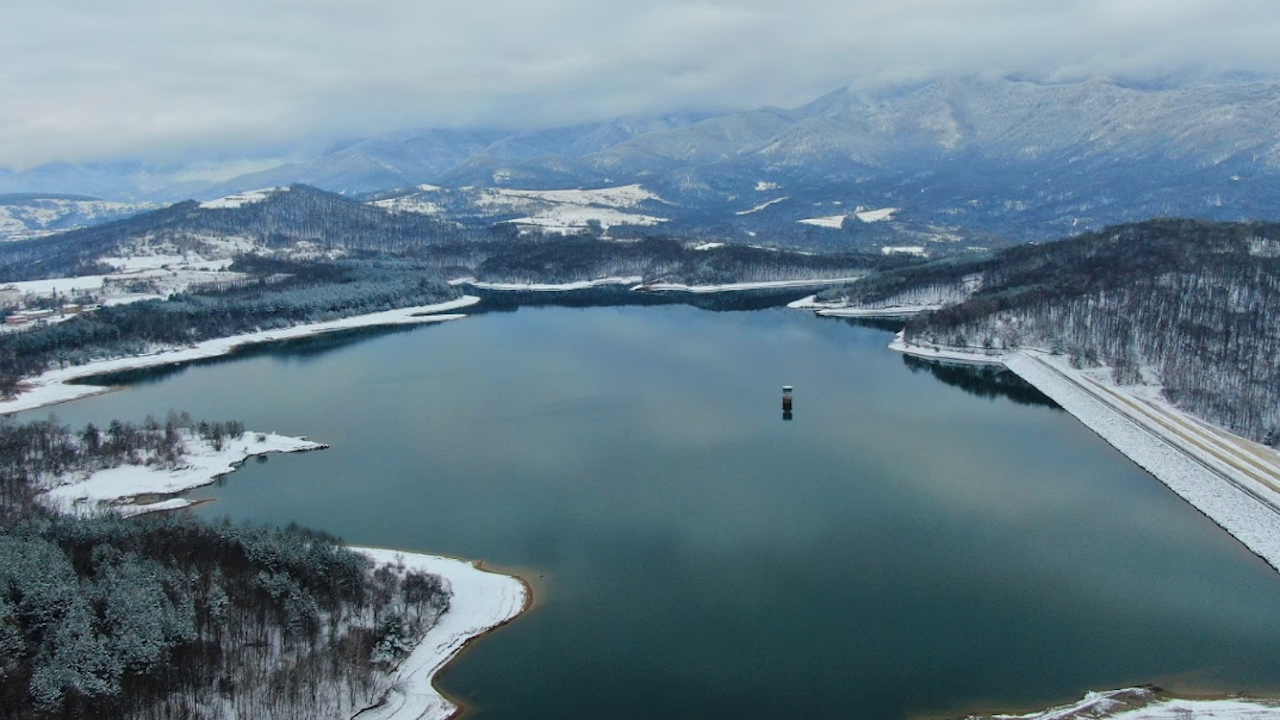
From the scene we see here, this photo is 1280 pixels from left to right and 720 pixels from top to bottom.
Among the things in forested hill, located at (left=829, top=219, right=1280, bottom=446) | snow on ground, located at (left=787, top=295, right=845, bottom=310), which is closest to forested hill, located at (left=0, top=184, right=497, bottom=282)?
snow on ground, located at (left=787, top=295, right=845, bottom=310)

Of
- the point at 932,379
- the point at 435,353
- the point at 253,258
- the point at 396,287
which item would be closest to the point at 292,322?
the point at 396,287

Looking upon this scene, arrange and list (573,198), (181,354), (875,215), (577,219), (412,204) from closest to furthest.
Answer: (181,354), (577,219), (875,215), (412,204), (573,198)

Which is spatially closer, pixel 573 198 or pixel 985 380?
pixel 985 380

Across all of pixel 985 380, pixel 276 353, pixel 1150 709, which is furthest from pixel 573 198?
pixel 1150 709

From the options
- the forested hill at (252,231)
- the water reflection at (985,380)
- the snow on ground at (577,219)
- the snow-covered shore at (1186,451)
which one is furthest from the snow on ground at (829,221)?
the snow-covered shore at (1186,451)

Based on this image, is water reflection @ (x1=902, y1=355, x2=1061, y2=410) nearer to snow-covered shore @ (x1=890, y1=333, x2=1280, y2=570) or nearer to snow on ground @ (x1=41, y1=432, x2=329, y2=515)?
snow-covered shore @ (x1=890, y1=333, x2=1280, y2=570)

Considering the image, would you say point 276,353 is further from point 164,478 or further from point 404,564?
point 404,564

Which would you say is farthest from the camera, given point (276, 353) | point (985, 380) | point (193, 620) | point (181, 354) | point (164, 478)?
point (276, 353)
